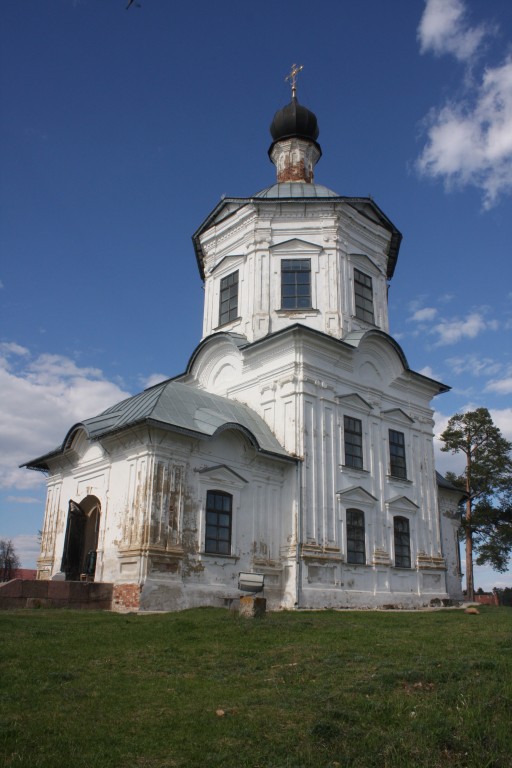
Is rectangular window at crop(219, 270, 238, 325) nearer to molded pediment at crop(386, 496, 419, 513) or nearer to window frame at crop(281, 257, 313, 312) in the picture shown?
window frame at crop(281, 257, 313, 312)

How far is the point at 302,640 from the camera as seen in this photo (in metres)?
9.45

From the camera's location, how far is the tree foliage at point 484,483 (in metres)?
30.7

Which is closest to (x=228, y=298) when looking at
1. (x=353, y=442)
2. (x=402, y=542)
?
(x=353, y=442)

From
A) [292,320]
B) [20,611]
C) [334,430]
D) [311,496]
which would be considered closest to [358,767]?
[20,611]

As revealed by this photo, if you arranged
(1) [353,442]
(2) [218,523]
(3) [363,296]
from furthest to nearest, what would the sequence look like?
(3) [363,296], (1) [353,442], (2) [218,523]

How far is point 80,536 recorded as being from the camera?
18.1 m

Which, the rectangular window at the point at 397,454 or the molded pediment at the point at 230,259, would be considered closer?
the rectangular window at the point at 397,454

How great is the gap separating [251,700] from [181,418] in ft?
35.4

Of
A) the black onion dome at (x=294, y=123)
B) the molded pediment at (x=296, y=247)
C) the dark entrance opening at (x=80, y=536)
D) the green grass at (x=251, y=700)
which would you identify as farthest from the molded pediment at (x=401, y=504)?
the black onion dome at (x=294, y=123)

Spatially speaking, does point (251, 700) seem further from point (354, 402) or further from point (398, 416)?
point (398, 416)

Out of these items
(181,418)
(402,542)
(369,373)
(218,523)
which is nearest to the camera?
(181,418)

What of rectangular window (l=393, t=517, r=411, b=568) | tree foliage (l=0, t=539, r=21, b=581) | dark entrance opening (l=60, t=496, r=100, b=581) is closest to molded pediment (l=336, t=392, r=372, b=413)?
rectangular window (l=393, t=517, r=411, b=568)

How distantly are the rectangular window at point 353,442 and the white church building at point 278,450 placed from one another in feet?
0.19

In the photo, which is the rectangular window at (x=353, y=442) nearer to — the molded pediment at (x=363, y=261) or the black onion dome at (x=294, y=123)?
the molded pediment at (x=363, y=261)
